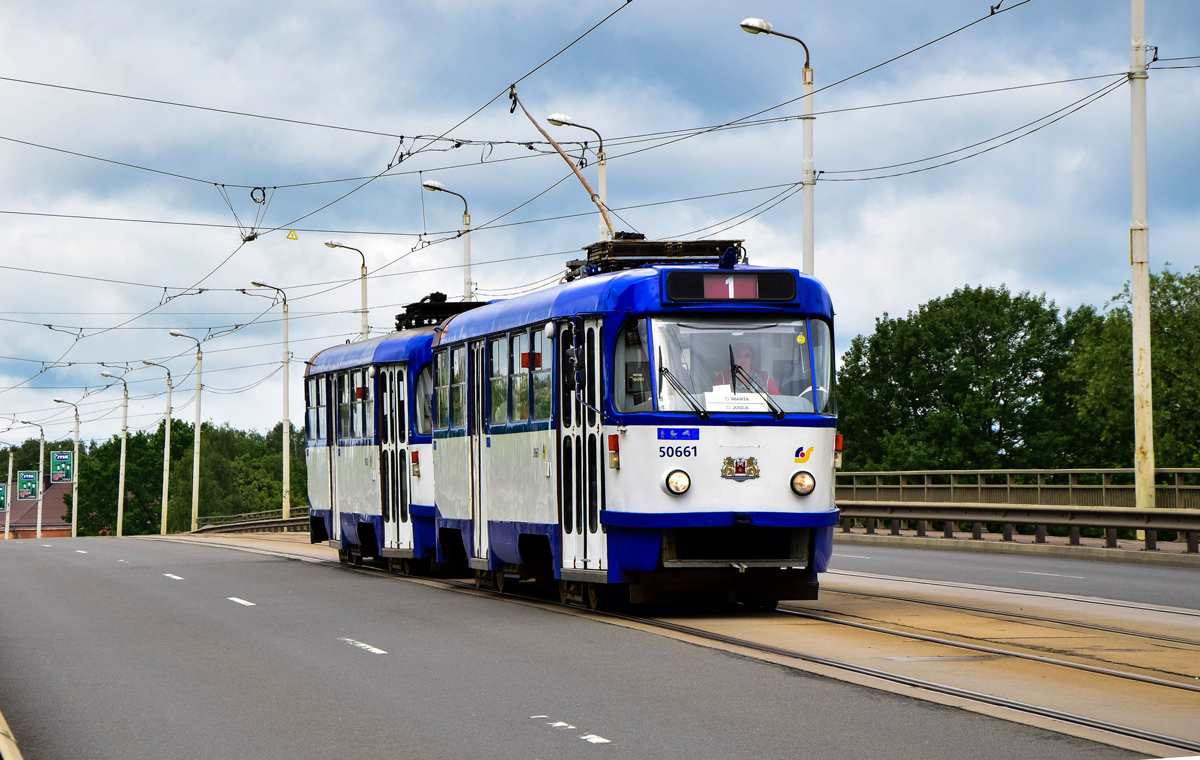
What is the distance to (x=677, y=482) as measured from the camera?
553 inches

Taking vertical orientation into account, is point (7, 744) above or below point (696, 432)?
below

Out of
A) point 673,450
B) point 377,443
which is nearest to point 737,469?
point 673,450

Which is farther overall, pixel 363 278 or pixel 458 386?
pixel 363 278

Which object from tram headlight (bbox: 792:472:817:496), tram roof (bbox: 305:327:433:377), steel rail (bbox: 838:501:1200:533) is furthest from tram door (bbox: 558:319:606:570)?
steel rail (bbox: 838:501:1200:533)

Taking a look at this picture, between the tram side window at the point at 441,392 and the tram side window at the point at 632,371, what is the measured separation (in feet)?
18.0

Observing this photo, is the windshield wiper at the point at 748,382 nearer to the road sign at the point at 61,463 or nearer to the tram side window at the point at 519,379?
the tram side window at the point at 519,379

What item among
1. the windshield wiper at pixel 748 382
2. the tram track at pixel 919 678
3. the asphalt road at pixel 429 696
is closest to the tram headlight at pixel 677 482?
the windshield wiper at pixel 748 382

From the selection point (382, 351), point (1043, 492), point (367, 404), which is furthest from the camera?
point (1043, 492)

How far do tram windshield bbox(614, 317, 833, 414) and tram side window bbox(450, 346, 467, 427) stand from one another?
472 cm

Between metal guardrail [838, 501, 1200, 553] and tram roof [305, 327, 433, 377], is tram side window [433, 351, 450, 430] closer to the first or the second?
tram roof [305, 327, 433, 377]

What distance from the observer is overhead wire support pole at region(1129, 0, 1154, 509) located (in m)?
24.3

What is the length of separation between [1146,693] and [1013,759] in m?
2.50

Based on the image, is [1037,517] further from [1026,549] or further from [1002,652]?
[1002,652]

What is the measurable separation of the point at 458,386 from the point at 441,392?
0.90 meters
